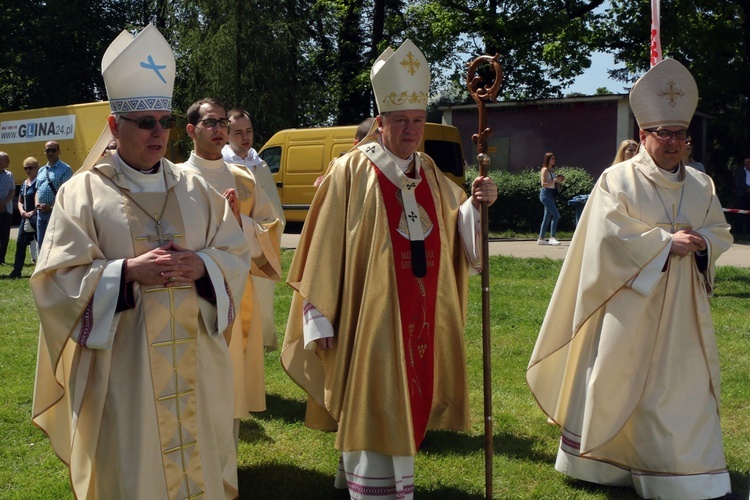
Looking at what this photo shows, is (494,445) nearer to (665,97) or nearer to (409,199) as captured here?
(409,199)

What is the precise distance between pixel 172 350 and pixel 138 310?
0.24m

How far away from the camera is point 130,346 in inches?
148

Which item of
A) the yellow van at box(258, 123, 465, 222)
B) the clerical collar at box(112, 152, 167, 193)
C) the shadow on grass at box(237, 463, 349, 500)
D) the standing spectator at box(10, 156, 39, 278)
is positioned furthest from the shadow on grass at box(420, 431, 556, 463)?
the yellow van at box(258, 123, 465, 222)

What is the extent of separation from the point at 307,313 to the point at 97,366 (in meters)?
1.25

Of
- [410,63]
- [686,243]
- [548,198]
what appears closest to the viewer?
[410,63]

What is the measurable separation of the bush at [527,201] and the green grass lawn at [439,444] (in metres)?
12.1

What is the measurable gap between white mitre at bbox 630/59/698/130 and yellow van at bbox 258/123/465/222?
13459 mm

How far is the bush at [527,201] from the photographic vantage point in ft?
69.4

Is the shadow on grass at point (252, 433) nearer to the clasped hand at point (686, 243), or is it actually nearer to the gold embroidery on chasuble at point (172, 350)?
the gold embroidery on chasuble at point (172, 350)

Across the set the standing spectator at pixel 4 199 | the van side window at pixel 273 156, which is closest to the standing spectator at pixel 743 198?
the van side window at pixel 273 156

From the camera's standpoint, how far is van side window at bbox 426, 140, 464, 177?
18891 mm

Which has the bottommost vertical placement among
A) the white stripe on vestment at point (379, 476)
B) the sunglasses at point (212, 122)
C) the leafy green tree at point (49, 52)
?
the white stripe on vestment at point (379, 476)

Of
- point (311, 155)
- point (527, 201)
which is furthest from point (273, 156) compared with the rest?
point (527, 201)

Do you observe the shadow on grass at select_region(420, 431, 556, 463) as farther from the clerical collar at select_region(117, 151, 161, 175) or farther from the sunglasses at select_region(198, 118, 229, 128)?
the clerical collar at select_region(117, 151, 161, 175)
